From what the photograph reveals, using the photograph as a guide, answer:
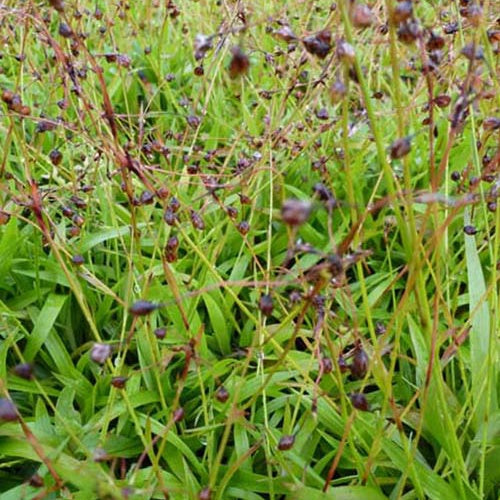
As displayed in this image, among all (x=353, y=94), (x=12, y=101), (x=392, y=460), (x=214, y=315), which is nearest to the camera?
(x=12, y=101)

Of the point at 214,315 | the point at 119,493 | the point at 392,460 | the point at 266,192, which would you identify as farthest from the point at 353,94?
the point at 119,493

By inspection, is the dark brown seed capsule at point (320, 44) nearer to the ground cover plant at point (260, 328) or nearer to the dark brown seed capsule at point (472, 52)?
the ground cover plant at point (260, 328)

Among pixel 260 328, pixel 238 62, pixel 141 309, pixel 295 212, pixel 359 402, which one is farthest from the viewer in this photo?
pixel 260 328

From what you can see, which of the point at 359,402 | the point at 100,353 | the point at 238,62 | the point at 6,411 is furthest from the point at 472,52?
the point at 6,411

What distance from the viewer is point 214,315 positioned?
1.68 metres

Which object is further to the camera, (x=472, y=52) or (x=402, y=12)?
(x=472, y=52)

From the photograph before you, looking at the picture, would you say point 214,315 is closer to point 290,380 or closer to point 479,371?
point 290,380

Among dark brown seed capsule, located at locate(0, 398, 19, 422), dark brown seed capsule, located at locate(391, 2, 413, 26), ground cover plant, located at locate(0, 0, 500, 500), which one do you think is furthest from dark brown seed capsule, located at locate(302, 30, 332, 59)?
dark brown seed capsule, located at locate(0, 398, 19, 422)

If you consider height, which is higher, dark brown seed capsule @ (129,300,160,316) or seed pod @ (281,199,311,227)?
seed pod @ (281,199,311,227)

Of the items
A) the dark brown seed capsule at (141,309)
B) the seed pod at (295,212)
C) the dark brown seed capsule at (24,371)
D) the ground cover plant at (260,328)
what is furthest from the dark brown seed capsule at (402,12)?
Answer: the dark brown seed capsule at (24,371)

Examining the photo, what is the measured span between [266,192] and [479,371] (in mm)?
1032

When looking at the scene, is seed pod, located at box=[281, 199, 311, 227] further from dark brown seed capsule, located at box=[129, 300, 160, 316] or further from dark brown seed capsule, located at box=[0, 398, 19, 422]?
dark brown seed capsule, located at box=[0, 398, 19, 422]

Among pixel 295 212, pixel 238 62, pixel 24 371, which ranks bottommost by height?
pixel 24 371

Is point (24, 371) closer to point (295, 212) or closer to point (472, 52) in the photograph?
point (295, 212)
